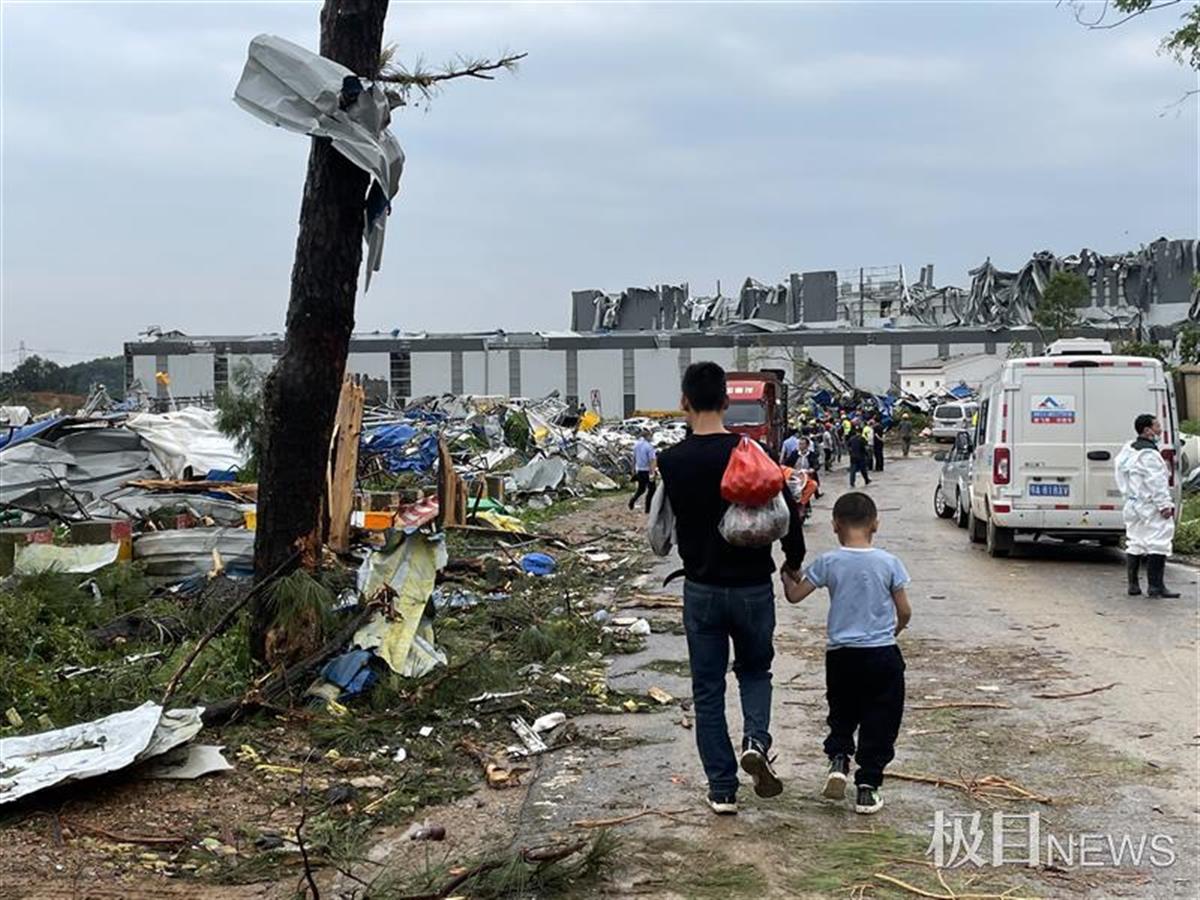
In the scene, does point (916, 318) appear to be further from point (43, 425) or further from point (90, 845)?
point (90, 845)

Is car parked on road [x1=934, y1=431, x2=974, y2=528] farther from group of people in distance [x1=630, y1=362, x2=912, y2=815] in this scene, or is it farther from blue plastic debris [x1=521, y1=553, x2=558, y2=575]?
group of people in distance [x1=630, y1=362, x2=912, y2=815]

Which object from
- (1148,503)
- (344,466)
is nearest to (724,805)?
(344,466)

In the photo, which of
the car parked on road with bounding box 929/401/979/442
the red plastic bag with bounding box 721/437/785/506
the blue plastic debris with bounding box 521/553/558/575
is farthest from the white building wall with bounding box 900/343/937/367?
the red plastic bag with bounding box 721/437/785/506

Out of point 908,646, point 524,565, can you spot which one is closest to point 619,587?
point 524,565

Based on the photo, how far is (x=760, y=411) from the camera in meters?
31.8

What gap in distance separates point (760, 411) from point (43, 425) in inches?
691

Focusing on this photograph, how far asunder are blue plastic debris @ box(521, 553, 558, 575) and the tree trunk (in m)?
6.94

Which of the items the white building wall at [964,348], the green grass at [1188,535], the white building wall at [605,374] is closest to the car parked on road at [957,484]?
the green grass at [1188,535]

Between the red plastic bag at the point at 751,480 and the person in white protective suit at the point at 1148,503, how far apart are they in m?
8.31

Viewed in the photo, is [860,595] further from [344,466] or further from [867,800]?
[344,466]

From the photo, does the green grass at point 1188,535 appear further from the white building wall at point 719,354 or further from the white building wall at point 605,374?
the white building wall at point 605,374

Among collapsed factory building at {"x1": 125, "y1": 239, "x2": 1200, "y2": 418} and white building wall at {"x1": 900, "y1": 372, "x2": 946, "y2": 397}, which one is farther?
collapsed factory building at {"x1": 125, "y1": 239, "x2": 1200, "y2": 418}

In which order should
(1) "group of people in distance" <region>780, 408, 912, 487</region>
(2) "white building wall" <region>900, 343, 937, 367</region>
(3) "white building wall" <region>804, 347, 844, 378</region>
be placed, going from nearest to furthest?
(1) "group of people in distance" <region>780, 408, 912, 487</region> → (3) "white building wall" <region>804, 347, 844, 378</region> → (2) "white building wall" <region>900, 343, 937, 367</region>

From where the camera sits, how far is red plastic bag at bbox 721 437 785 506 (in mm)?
5355
